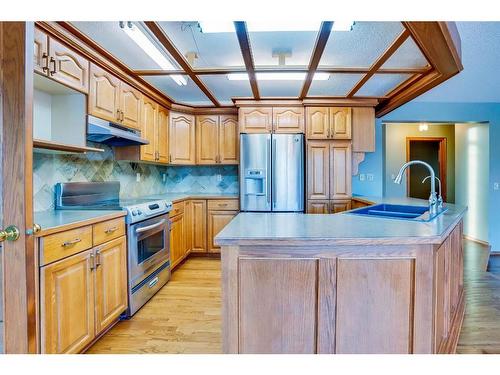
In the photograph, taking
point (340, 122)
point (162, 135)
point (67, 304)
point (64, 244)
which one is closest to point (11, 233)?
point (64, 244)

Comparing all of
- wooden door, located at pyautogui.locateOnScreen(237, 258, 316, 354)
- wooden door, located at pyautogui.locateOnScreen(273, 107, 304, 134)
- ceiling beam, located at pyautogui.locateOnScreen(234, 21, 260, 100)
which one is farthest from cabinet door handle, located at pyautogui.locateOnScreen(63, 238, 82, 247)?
wooden door, located at pyautogui.locateOnScreen(273, 107, 304, 134)

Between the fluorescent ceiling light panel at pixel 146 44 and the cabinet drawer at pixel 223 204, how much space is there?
184 cm

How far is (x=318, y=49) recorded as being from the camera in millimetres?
2410

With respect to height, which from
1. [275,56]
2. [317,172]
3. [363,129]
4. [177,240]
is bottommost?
[177,240]

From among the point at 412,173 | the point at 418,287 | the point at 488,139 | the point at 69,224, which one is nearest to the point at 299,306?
the point at 418,287

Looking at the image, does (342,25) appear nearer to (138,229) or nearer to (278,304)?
(278,304)

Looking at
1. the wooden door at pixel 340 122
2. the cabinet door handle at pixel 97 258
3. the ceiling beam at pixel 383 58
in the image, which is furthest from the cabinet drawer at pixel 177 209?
the ceiling beam at pixel 383 58

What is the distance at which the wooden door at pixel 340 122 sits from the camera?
3.96 meters

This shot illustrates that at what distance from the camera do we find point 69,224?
1685 mm

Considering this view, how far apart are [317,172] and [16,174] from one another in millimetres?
3359

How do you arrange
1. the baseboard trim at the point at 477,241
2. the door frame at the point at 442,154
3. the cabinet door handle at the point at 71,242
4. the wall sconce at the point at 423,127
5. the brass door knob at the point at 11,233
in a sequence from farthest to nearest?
the door frame at the point at 442,154, the wall sconce at the point at 423,127, the baseboard trim at the point at 477,241, the cabinet door handle at the point at 71,242, the brass door knob at the point at 11,233

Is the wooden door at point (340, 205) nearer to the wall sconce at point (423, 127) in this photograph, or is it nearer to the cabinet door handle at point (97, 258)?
the cabinet door handle at point (97, 258)
